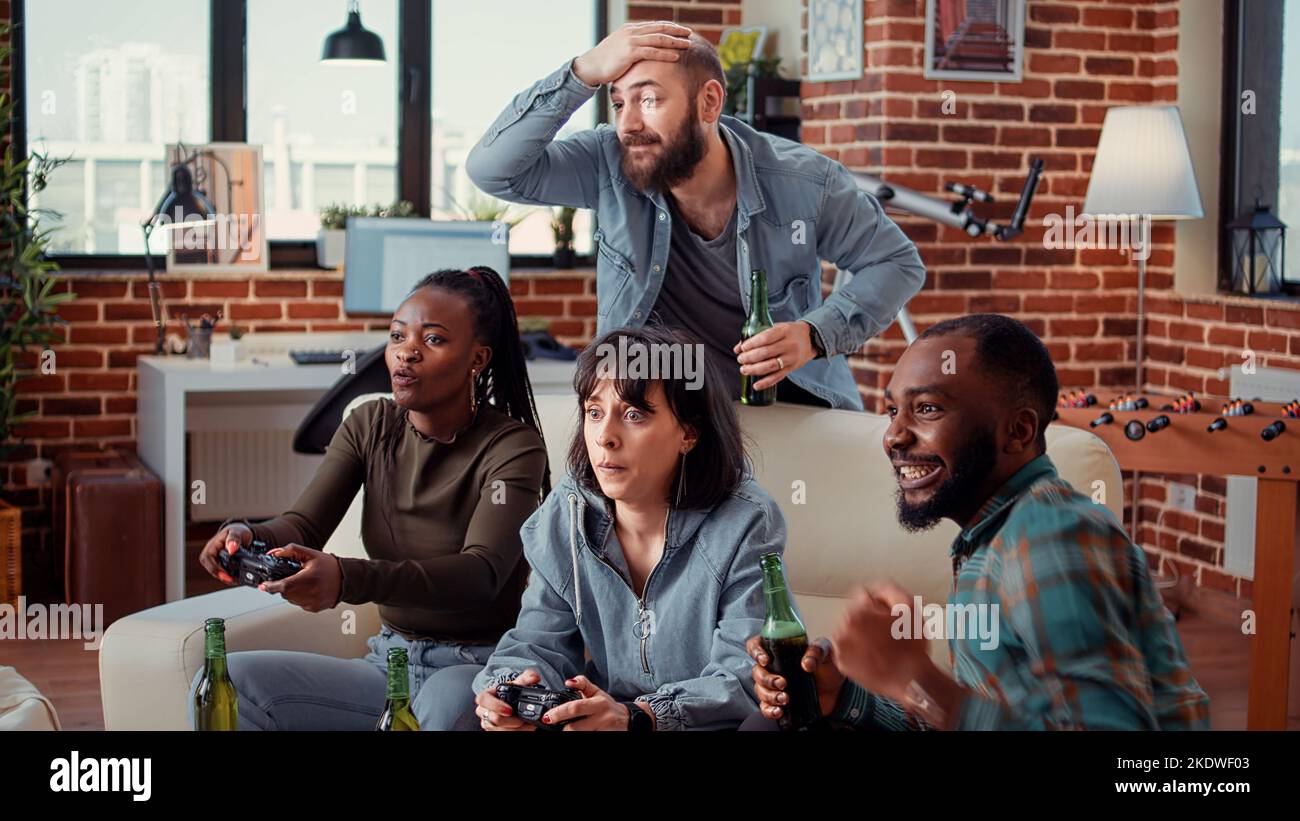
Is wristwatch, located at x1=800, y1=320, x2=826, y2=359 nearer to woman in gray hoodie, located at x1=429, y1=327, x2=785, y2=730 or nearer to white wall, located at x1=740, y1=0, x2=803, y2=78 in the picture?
woman in gray hoodie, located at x1=429, y1=327, x2=785, y2=730

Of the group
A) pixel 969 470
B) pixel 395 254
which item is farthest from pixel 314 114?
pixel 969 470

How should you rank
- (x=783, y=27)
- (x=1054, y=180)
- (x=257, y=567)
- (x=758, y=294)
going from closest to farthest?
1. (x=257, y=567)
2. (x=758, y=294)
3. (x=1054, y=180)
4. (x=783, y=27)

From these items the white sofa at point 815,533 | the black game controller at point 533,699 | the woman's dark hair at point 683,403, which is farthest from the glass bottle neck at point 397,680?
the white sofa at point 815,533

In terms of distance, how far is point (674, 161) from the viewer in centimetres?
252

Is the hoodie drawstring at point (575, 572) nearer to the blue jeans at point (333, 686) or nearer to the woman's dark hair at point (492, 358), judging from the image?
the blue jeans at point (333, 686)

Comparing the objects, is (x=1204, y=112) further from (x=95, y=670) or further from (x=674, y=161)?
(x=95, y=670)

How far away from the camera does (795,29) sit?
5.33 meters

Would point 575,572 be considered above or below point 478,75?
below

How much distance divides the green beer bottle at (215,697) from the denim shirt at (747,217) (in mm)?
984

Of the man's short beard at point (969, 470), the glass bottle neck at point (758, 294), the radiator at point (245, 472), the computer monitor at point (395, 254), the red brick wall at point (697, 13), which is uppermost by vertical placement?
the red brick wall at point (697, 13)

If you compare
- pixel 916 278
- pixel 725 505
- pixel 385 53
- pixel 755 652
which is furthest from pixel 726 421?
pixel 385 53

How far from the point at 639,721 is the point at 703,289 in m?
1.06

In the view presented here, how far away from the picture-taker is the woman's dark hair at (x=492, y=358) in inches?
93.0

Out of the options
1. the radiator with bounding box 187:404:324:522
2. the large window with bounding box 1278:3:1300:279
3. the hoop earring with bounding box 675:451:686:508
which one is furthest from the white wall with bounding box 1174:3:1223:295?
the hoop earring with bounding box 675:451:686:508
